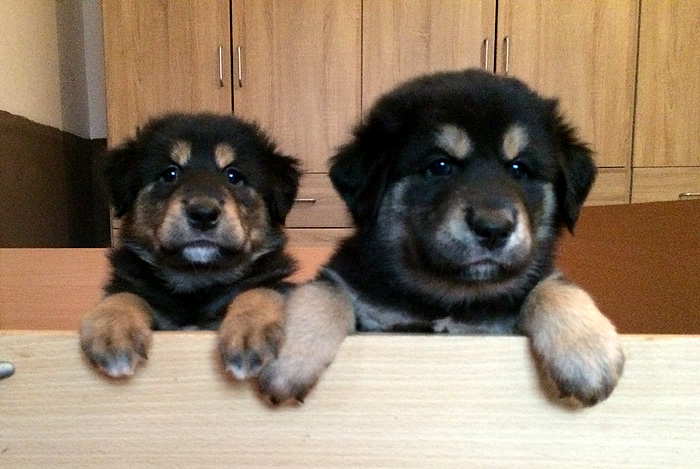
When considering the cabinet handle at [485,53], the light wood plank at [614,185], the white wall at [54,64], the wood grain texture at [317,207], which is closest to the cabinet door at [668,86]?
the light wood plank at [614,185]

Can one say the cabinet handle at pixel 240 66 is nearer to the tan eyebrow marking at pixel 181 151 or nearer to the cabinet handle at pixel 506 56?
the cabinet handle at pixel 506 56

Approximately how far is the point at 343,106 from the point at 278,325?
115 inches

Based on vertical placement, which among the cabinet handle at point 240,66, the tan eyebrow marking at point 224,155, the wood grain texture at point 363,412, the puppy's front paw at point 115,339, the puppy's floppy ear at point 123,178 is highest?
the cabinet handle at point 240,66

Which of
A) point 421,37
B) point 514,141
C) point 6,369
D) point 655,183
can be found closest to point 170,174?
point 6,369

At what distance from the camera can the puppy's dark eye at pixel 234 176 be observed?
1850mm

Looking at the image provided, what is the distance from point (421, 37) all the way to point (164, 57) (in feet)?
5.72

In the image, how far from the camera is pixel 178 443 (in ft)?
3.68

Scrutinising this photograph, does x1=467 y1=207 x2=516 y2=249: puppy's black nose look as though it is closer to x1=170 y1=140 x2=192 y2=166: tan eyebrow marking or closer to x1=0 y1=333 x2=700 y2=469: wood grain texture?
x1=0 y1=333 x2=700 y2=469: wood grain texture

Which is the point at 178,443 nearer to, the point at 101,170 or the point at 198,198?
the point at 198,198

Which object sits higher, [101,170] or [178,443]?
[101,170]

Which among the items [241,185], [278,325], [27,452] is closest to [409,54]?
[241,185]

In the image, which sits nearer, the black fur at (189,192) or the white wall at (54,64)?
the black fur at (189,192)

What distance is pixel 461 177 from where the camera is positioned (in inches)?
53.0

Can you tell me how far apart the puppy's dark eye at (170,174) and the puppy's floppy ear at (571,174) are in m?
1.13
